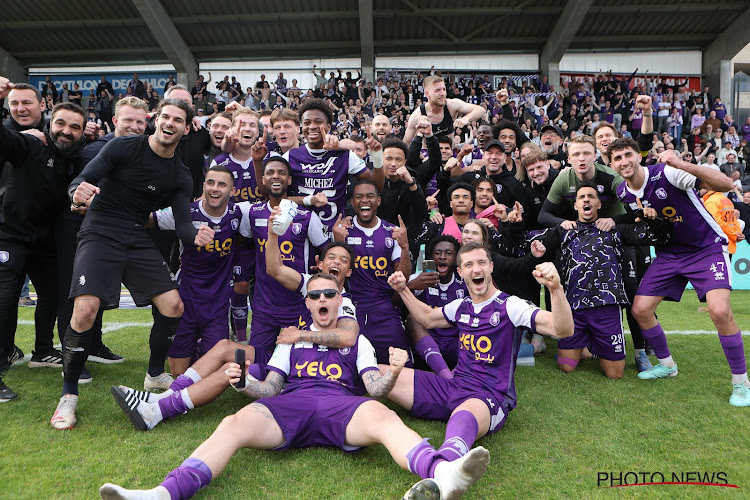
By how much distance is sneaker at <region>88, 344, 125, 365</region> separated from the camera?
227 inches

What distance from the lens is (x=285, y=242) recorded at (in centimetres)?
533

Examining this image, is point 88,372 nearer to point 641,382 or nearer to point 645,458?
point 645,458

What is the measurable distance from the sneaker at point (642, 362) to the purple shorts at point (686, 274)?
2.83 feet

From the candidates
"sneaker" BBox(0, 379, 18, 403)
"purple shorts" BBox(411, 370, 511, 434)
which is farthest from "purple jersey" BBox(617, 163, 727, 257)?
"sneaker" BBox(0, 379, 18, 403)

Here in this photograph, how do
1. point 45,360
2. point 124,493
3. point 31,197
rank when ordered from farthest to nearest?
point 45,360, point 31,197, point 124,493

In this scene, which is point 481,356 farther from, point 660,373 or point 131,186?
point 131,186

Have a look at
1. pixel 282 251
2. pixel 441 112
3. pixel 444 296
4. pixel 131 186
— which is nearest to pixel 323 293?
pixel 282 251

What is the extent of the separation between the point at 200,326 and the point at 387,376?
266cm

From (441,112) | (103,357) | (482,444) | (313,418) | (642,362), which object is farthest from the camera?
→ (441,112)

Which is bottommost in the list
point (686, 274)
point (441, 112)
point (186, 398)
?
point (186, 398)

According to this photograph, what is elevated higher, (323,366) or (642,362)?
(323,366)

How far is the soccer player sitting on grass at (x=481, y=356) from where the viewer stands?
377 centimetres

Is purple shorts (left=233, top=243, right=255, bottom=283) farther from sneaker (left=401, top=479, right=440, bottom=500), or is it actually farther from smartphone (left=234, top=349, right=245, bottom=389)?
sneaker (left=401, top=479, right=440, bottom=500)

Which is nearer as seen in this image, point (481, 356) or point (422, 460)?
point (422, 460)
